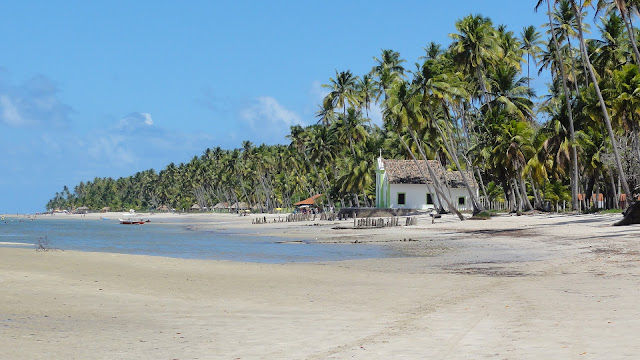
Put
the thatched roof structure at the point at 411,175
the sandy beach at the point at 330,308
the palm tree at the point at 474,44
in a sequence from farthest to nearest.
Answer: the thatched roof structure at the point at 411,175, the palm tree at the point at 474,44, the sandy beach at the point at 330,308

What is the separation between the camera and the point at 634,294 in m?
10.9

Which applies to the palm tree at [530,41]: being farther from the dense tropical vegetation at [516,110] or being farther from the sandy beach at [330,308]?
the sandy beach at [330,308]

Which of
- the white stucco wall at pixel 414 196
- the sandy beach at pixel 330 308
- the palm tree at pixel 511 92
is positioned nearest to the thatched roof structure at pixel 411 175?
the white stucco wall at pixel 414 196

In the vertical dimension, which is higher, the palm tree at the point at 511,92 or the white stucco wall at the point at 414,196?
the palm tree at the point at 511,92

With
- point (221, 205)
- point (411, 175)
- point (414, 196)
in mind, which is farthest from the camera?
point (221, 205)

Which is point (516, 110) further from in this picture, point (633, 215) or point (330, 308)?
point (330, 308)

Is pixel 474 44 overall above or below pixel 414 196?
above

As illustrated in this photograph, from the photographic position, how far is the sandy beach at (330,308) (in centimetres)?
778

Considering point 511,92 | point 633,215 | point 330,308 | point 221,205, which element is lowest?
point 330,308

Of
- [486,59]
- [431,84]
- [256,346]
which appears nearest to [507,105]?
[486,59]

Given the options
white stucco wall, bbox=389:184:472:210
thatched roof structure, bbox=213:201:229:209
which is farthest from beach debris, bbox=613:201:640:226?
thatched roof structure, bbox=213:201:229:209

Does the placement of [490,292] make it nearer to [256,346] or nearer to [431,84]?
[256,346]

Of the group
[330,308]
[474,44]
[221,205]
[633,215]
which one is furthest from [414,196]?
[221,205]

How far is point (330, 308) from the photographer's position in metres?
11.3
